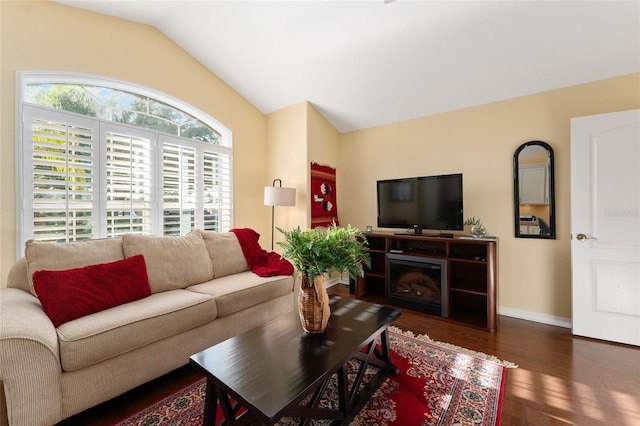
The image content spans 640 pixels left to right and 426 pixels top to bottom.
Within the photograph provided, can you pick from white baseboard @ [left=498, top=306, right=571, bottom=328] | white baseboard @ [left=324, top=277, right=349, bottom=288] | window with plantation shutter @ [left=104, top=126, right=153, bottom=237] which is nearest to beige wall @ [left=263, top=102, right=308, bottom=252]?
white baseboard @ [left=324, top=277, right=349, bottom=288]

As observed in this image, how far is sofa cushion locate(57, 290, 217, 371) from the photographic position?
4.64 ft

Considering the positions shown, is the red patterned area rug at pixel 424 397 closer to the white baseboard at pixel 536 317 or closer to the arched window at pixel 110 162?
the white baseboard at pixel 536 317

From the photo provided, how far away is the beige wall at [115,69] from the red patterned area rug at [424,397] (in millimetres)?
1755

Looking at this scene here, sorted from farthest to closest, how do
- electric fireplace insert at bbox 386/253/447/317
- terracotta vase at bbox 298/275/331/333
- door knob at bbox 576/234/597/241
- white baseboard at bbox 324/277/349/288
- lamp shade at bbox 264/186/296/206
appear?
1. white baseboard at bbox 324/277/349/288
2. lamp shade at bbox 264/186/296/206
3. electric fireplace insert at bbox 386/253/447/317
4. door knob at bbox 576/234/597/241
5. terracotta vase at bbox 298/275/331/333

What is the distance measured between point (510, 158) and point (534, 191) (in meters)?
0.42

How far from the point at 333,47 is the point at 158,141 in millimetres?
2091

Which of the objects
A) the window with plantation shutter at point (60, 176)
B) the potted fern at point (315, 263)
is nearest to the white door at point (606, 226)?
the potted fern at point (315, 263)

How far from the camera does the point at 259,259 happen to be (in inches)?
116

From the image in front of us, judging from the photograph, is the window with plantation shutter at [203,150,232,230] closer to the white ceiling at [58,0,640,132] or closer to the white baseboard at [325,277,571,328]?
the white ceiling at [58,0,640,132]

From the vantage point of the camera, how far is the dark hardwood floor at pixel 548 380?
4.95 ft

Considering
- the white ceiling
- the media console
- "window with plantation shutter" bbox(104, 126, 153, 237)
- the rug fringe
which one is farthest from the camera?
the media console

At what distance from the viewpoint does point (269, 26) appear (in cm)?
258

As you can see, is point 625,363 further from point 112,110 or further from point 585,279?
point 112,110

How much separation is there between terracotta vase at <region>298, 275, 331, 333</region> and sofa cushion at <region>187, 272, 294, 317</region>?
34.0 inches
